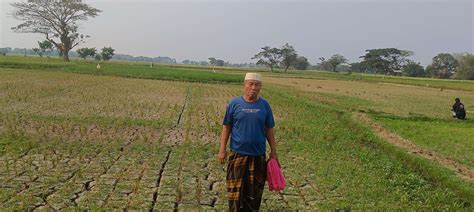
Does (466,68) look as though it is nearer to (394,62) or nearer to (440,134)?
(394,62)

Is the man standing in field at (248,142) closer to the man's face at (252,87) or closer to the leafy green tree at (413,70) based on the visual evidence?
the man's face at (252,87)

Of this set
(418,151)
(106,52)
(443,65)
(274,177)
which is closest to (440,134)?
(418,151)

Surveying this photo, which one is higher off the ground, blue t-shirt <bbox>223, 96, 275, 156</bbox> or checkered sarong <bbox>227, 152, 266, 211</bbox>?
blue t-shirt <bbox>223, 96, 275, 156</bbox>

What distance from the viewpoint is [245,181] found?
4.23m

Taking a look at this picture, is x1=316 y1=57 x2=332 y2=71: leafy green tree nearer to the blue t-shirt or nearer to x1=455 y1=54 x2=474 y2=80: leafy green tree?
x1=455 y1=54 x2=474 y2=80: leafy green tree

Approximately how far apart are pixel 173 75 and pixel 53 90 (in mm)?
17399

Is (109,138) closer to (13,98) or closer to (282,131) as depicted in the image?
(282,131)

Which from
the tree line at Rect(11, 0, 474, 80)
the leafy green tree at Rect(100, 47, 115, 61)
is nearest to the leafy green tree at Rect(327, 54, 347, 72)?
the tree line at Rect(11, 0, 474, 80)

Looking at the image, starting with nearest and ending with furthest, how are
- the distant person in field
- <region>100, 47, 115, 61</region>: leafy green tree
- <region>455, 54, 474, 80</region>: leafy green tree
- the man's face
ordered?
the man's face < the distant person in field < <region>455, 54, 474, 80</region>: leafy green tree < <region>100, 47, 115, 61</region>: leafy green tree

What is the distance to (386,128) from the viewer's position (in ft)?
38.0

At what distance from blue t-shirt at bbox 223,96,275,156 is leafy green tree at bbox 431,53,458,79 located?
84.7 meters

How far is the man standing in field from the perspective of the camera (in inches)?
160

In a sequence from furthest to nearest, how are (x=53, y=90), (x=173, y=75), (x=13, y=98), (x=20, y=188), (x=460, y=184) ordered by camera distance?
(x=173, y=75)
(x=53, y=90)
(x=13, y=98)
(x=460, y=184)
(x=20, y=188)

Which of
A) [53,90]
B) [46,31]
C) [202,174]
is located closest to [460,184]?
[202,174]
